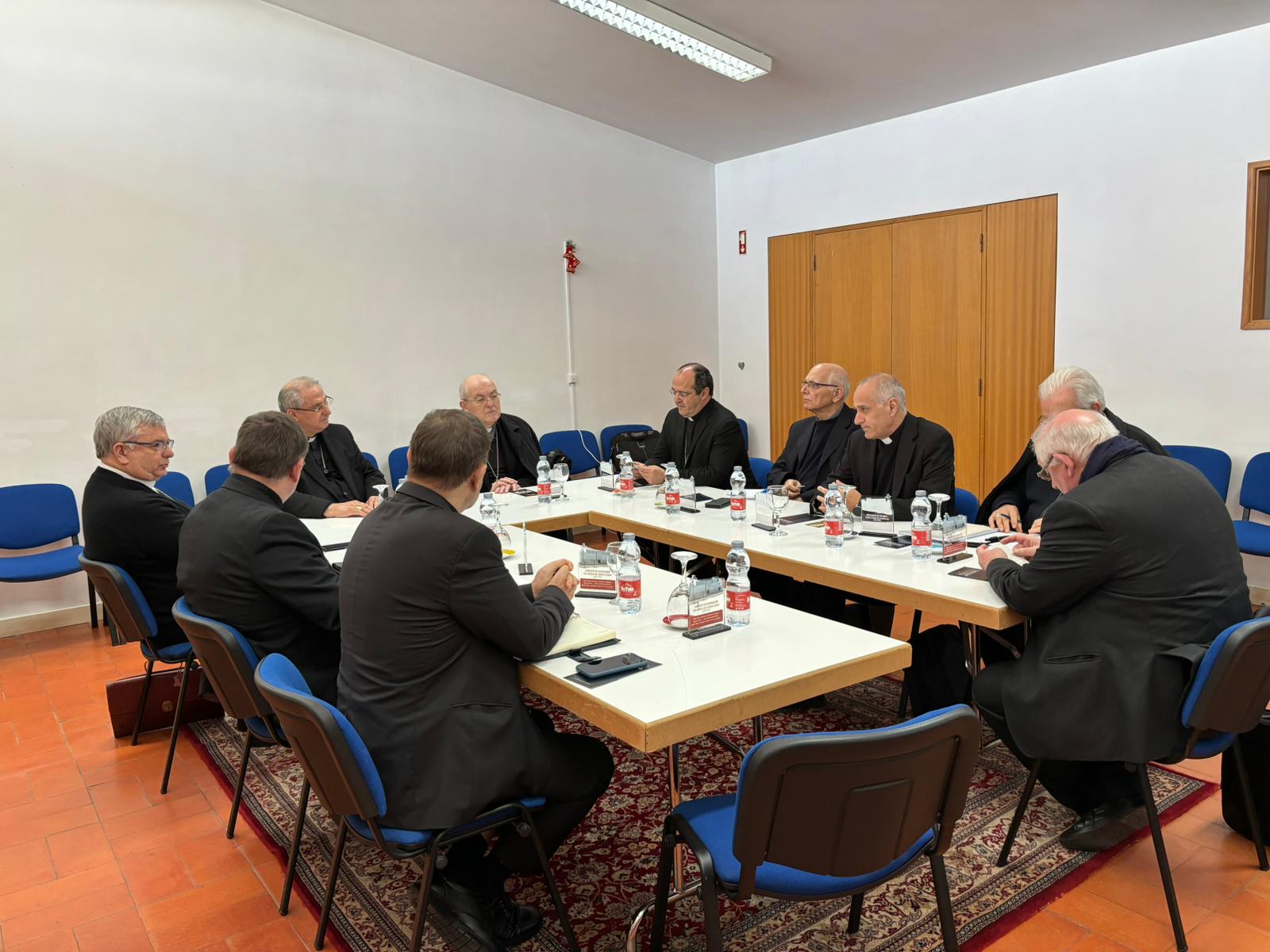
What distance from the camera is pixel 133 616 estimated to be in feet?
10.3

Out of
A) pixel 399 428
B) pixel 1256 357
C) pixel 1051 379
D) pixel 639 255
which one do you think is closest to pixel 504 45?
pixel 639 255

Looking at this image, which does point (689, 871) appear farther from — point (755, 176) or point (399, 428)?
point (755, 176)

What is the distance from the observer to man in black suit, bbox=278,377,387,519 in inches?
164

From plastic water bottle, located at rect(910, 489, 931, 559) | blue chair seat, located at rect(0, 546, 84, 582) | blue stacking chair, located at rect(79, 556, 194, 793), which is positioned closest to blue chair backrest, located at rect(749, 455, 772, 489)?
plastic water bottle, located at rect(910, 489, 931, 559)

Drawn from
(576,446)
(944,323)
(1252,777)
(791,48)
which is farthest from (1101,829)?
(576,446)

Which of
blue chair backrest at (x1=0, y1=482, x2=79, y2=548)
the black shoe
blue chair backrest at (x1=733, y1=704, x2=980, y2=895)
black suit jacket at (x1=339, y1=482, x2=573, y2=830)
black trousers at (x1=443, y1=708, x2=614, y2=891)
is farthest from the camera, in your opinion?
blue chair backrest at (x1=0, y1=482, x2=79, y2=548)

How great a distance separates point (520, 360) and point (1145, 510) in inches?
201

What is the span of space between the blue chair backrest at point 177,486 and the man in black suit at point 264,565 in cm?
282

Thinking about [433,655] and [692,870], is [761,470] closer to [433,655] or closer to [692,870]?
[692,870]

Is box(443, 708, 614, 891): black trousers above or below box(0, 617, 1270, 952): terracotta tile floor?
above

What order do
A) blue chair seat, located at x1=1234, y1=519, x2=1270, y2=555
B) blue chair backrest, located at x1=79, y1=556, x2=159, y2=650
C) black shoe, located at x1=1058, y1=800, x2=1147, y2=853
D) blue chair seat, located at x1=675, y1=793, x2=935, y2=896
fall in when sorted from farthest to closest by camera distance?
1. blue chair seat, located at x1=1234, y1=519, x2=1270, y2=555
2. blue chair backrest, located at x1=79, y1=556, x2=159, y2=650
3. black shoe, located at x1=1058, y1=800, x2=1147, y2=853
4. blue chair seat, located at x1=675, y1=793, x2=935, y2=896

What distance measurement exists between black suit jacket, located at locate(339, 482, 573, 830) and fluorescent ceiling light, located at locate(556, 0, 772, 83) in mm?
3815

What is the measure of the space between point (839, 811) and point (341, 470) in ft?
13.0

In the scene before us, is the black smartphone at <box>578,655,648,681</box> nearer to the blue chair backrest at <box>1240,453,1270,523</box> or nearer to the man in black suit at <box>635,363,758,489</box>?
the man in black suit at <box>635,363,758,489</box>
